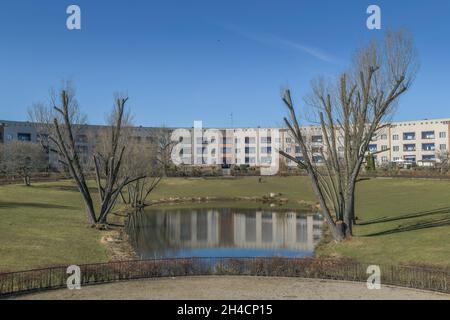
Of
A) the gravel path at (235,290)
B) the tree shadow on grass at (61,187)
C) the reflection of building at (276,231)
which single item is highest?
the tree shadow on grass at (61,187)

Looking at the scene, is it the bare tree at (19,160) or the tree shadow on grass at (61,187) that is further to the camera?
the bare tree at (19,160)

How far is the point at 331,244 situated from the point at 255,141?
378 ft

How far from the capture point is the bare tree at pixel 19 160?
7712 cm

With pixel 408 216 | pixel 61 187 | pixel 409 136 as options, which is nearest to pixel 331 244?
pixel 408 216

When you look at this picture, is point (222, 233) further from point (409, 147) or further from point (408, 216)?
point (409, 147)

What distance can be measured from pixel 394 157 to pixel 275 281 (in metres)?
123

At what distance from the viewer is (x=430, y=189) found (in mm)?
63312

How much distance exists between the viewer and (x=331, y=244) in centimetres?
3212

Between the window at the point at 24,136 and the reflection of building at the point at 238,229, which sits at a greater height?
the window at the point at 24,136

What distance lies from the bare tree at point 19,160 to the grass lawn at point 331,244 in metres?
7.35

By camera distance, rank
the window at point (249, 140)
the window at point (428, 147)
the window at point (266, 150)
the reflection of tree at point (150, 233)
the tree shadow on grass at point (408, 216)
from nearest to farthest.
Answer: the reflection of tree at point (150, 233)
the tree shadow on grass at point (408, 216)
the window at point (428, 147)
the window at point (266, 150)
the window at point (249, 140)

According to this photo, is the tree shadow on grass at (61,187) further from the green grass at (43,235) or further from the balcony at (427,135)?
the balcony at (427,135)

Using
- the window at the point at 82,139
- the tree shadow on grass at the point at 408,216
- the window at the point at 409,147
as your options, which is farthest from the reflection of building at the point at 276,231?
the window at the point at 409,147

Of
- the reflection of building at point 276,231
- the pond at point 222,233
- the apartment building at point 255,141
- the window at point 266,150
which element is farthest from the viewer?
the window at point 266,150
